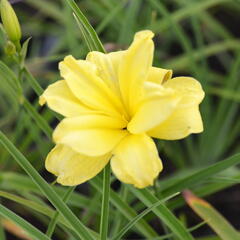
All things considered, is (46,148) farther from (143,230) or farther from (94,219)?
(143,230)

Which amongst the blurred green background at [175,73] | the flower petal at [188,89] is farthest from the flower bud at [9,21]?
the blurred green background at [175,73]

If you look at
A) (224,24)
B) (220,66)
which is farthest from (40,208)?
(224,24)

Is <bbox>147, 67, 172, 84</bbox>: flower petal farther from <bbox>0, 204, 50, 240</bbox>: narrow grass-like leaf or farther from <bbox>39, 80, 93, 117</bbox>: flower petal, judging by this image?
<bbox>0, 204, 50, 240</bbox>: narrow grass-like leaf

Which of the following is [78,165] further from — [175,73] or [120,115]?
[175,73]

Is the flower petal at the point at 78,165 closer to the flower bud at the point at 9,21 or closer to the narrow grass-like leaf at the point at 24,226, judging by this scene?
the narrow grass-like leaf at the point at 24,226

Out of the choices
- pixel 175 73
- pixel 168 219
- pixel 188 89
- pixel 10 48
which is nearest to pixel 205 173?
pixel 168 219

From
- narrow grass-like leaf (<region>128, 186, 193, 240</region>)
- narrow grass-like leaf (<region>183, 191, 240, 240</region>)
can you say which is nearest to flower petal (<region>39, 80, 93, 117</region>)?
narrow grass-like leaf (<region>128, 186, 193, 240</region>)
